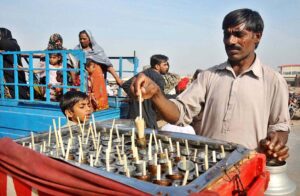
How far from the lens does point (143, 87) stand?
5.89 feet

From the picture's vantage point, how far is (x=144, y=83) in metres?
1.79

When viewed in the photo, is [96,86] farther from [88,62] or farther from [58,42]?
[58,42]

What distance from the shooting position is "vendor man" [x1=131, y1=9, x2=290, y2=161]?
6.52 feet

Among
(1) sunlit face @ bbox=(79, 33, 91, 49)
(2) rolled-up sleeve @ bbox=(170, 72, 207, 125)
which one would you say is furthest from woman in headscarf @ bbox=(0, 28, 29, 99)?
(2) rolled-up sleeve @ bbox=(170, 72, 207, 125)

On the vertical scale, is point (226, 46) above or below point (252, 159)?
above

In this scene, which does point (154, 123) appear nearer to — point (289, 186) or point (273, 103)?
point (273, 103)

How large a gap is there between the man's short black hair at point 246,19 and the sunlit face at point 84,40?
10.5ft

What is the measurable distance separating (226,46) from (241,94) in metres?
0.34

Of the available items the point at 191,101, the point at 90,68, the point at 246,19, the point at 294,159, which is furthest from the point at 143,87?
the point at 294,159

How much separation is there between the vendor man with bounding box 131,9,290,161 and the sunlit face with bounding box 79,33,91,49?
123 inches

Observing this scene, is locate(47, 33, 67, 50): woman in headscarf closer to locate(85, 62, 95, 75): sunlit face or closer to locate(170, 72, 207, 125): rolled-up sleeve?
locate(85, 62, 95, 75): sunlit face

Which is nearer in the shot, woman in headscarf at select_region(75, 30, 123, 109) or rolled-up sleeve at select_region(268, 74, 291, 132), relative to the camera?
rolled-up sleeve at select_region(268, 74, 291, 132)

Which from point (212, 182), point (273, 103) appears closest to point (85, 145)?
point (212, 182)

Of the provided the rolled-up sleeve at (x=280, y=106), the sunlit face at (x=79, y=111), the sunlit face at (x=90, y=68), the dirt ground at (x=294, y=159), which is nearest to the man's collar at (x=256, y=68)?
the rolled-up sleeve at (x=280, y=106)
